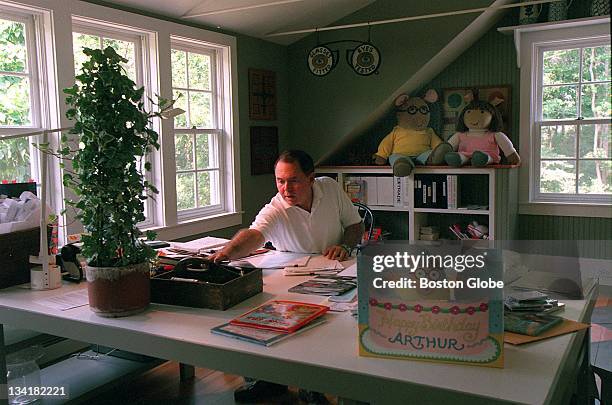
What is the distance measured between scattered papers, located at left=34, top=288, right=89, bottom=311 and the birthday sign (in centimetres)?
105

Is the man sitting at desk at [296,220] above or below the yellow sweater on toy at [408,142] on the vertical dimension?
below

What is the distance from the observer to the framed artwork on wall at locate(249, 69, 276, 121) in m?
5.04

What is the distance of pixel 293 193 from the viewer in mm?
2748

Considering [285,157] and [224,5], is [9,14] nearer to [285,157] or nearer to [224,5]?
[224,5]

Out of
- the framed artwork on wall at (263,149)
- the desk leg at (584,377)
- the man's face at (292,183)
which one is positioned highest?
the framed artwork on wall at (263,149)

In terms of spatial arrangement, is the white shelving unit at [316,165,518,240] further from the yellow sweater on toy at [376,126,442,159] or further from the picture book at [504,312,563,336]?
the picture book at [504,312,563,336]

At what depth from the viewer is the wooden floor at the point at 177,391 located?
279cm

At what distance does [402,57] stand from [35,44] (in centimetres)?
289

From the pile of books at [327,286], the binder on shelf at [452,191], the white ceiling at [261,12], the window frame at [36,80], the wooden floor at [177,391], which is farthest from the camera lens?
the binder on shelf at [452,191]

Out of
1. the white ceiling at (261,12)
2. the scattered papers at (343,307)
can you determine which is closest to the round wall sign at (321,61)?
the white ceiling at (261,12)

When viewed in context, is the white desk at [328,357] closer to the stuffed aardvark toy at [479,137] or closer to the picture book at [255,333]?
the picture book at [255,333]

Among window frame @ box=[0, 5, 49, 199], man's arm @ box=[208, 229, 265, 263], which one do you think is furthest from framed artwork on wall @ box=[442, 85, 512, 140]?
window frame @ box=[0, 5, 49, 199]

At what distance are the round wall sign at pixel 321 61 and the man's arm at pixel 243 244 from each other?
2.63 meters

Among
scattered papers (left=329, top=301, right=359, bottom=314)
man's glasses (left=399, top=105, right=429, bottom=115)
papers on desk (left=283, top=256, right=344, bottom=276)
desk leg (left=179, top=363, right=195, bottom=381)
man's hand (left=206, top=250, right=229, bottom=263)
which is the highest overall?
man's glasses (left=399, top=105, right=429, bottom=115)
